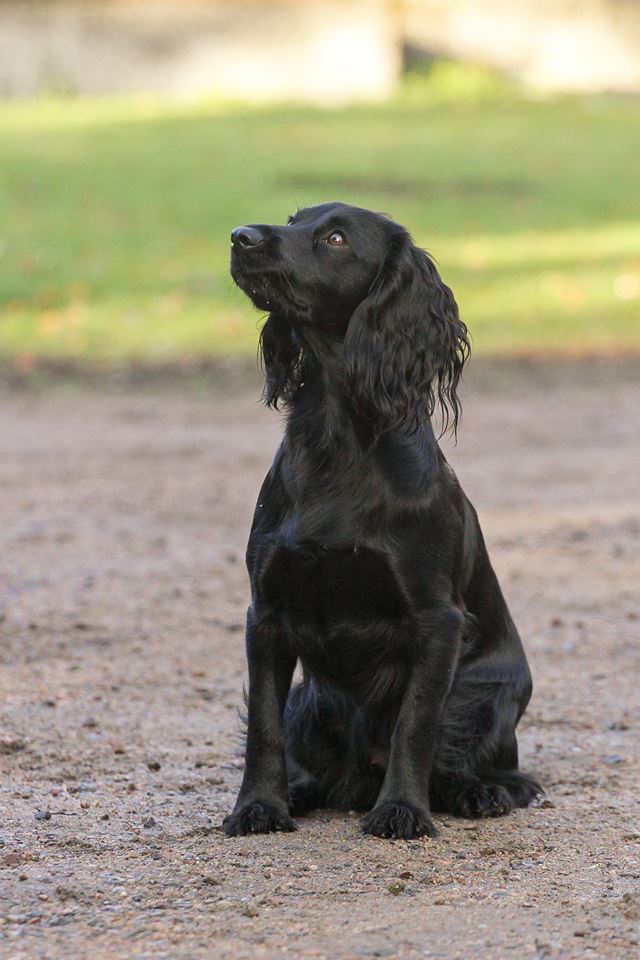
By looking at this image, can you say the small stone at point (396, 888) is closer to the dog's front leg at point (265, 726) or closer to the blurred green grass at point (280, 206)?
the dog's front leg at point (265, 726)

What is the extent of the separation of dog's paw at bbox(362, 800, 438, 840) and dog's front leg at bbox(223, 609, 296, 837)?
0.79 feet

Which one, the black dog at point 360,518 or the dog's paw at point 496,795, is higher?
the black dog at point 360,518

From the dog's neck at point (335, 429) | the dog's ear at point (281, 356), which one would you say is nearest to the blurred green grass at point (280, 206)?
the dog's ear at point (281, 356)

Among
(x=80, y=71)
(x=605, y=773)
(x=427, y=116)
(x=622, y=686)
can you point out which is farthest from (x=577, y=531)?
(x=80, y=71)

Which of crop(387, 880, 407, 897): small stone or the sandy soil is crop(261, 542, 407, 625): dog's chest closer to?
the sandy soil

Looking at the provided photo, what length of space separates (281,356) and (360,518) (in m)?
0.61

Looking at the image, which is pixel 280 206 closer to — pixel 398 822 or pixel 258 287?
pixel 258 287

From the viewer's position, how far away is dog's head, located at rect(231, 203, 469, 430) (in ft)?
13.6

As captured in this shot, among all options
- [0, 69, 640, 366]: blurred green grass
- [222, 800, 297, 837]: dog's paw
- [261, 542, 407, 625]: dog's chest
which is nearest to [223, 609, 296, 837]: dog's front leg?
[222, 800, 297, 837]: dog's paw

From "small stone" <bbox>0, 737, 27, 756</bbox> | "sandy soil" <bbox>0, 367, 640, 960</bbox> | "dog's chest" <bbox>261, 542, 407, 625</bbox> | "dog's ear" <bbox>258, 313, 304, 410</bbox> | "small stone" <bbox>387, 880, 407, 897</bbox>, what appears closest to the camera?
"sandy soil" <bbox>0, 367, 640, 960</bbox>

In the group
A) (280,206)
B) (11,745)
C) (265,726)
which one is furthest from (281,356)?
(280,206)

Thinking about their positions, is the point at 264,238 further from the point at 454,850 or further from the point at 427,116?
the point at 427,116

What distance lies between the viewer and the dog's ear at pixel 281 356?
174 inches

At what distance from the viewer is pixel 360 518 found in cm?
411
